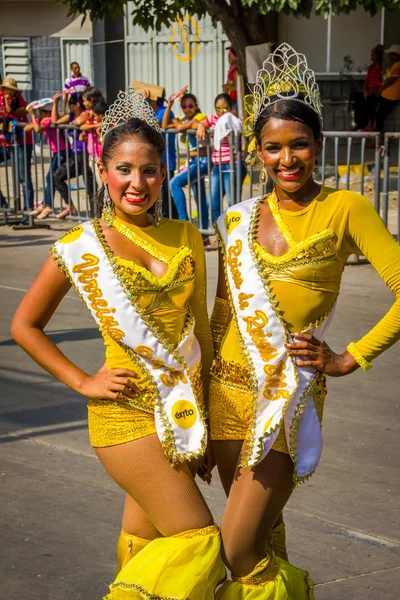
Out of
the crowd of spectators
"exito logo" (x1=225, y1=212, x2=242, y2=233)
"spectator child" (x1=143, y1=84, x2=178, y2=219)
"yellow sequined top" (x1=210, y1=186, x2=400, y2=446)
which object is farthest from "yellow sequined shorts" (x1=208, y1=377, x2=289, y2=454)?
"spectator child" (x1=143, y1=84, x2=178, y2=219)

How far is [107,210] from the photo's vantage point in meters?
3.31

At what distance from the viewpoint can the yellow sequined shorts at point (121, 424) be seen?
3115 millimetres

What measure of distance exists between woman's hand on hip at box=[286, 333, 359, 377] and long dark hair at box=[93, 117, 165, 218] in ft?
2.42

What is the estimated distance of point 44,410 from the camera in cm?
625

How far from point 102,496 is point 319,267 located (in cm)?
224

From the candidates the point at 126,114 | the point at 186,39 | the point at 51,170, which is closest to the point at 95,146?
the point at 51,170

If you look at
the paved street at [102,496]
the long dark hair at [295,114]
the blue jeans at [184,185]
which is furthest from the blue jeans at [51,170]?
the long dark hair at [295,114]

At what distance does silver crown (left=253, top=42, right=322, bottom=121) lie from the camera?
3.31m

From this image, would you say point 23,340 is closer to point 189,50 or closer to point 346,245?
point 346,245

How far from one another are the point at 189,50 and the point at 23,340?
19.3 m

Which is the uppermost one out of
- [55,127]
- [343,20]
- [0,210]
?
[343,20]

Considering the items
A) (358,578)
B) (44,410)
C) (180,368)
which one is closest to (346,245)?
(180,368)

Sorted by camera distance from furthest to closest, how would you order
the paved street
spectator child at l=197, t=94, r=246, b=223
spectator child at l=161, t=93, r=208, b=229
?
spectator child at l=161, t=93, r=208, b=229
spectator child at l=197, t=94, r=246, b=223
the paved street

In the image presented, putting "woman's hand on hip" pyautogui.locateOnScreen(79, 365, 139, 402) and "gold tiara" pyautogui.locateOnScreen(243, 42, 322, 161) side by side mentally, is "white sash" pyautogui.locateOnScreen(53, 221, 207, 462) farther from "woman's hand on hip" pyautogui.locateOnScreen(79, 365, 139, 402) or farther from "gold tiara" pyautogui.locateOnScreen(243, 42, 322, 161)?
"gold tiara" pyautogui.locateOnScreen(243, 42, 322, 161)
